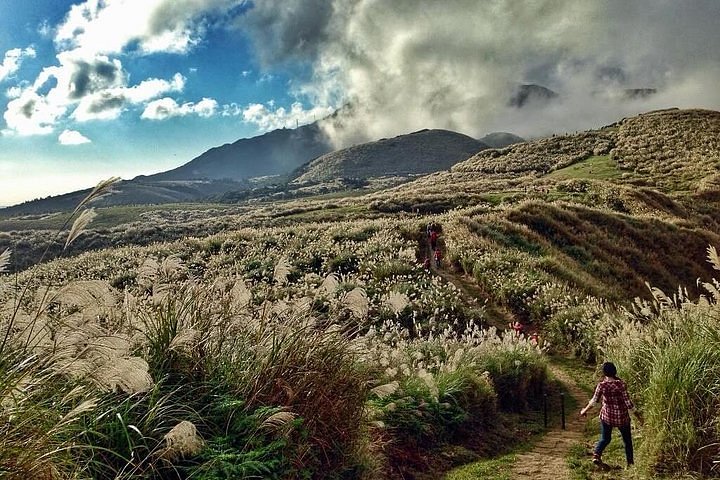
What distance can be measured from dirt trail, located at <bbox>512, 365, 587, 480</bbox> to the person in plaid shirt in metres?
0.59

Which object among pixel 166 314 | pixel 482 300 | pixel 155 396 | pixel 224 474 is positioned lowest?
pixel 482 300

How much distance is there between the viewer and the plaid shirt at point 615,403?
7.00 metres

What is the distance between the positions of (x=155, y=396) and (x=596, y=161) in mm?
68402

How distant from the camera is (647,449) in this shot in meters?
6.57

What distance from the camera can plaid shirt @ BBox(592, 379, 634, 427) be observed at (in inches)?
276

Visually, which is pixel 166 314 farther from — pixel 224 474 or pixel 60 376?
pixel 224 474

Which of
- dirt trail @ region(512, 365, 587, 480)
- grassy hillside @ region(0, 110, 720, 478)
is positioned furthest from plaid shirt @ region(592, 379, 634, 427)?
dirt trail @ region(512, 365, 587, 480)

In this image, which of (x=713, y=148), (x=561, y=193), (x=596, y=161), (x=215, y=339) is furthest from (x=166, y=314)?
(x=713, y=148)

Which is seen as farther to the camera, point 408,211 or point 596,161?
point 596,161

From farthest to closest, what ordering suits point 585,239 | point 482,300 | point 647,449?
1. point 585,239
2. point 482,300
3. point 647,449

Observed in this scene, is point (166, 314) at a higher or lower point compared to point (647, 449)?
higher

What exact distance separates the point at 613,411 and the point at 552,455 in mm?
1279

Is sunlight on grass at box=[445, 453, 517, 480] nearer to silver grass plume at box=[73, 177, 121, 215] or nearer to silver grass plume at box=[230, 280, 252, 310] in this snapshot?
silver grass plume at box=[230, 280, 252, 310]

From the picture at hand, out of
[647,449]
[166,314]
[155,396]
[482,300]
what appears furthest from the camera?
[482,300]
